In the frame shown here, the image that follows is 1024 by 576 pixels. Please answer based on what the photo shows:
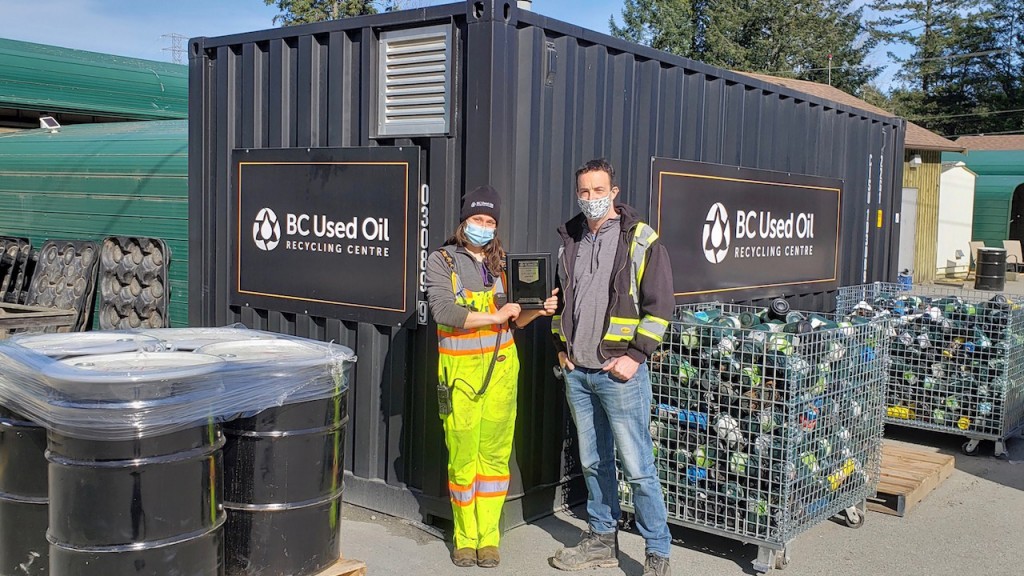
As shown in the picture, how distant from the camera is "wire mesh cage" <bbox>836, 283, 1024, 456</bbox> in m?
7.93

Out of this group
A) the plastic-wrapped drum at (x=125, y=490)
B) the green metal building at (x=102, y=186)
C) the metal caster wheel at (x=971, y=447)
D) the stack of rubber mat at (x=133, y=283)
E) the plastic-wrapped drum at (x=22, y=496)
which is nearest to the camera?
the plastic-wrapped drum at (x=125, y=490)

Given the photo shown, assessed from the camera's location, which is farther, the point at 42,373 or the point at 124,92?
the point at 124,92

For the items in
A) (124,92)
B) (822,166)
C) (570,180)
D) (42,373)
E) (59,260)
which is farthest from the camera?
(124,92)

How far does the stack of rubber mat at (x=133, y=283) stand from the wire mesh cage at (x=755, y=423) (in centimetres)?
546

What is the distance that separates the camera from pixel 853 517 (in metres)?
6.11

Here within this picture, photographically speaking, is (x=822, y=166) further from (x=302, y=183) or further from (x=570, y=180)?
(x=302, y=183)

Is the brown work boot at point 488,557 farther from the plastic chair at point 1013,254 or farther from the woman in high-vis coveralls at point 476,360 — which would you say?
the plastic chair at point 1013,254

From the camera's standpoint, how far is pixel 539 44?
18.9 feet

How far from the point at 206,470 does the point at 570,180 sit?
3.08m

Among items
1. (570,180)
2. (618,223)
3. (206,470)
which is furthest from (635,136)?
(206,470)

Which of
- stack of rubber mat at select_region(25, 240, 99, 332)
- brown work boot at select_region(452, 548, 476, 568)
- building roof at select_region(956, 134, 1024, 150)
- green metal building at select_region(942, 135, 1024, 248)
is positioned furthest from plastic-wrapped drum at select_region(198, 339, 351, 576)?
building roof at select_region(956, 134, 1024, 150)

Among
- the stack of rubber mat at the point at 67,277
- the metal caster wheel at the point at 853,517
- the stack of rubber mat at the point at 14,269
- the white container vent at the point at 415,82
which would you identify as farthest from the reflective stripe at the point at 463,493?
the stack of rubber mat at the point at 14,269

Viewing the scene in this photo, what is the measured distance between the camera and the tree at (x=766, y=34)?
4791 cm

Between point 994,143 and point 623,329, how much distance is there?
38278 millimetres
